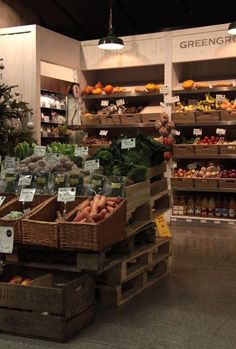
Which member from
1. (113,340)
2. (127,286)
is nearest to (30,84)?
(127,286)

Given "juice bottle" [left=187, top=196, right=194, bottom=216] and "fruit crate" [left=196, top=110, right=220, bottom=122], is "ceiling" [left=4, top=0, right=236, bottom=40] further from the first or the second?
"juice bottle" [left=187, top=196, right=194, bottom=216]

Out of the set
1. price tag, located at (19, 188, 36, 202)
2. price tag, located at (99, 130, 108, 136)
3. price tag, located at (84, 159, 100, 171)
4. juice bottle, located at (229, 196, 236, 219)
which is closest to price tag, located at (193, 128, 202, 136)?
juice bottle, located at (229, 196, 236, 219)

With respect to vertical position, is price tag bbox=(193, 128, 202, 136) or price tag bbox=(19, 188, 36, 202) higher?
price tag bbox=(193, 128, 202, 136)

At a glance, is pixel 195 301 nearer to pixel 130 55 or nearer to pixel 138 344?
pixel 138 344

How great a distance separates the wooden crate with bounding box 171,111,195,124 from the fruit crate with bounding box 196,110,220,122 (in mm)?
84

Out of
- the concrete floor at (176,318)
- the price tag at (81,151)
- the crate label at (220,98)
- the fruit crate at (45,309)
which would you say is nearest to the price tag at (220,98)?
the crate label at (220,98)

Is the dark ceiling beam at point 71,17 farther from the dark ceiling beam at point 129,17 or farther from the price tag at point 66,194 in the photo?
the price tag at point 66,194

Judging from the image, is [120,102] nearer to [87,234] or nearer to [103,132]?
[103,132]

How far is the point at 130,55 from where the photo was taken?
27.4 feet

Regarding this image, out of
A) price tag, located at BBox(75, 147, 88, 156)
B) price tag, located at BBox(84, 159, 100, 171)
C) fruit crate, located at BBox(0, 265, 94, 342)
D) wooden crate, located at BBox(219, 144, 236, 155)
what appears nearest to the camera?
fruit crate, located at BBox(0, 265, 94, 342)

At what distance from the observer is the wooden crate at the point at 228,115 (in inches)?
297

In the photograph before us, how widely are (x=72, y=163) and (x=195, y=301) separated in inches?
60.1

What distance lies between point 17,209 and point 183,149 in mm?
4381

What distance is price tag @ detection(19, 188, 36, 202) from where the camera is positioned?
3816 mm
